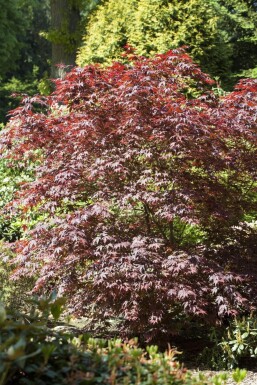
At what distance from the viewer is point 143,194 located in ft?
15.8

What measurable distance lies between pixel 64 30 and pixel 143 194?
10.4 m

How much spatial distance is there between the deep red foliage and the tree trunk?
30.5ft

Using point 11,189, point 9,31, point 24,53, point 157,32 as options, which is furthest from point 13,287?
point 24,53

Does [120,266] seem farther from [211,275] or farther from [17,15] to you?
[17,15]

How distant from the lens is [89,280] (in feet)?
17.0

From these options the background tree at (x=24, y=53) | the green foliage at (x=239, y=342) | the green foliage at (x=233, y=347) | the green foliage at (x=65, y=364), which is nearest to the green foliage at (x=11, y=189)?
the green foliage at (x=233, y=347)

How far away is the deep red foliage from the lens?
4707mm

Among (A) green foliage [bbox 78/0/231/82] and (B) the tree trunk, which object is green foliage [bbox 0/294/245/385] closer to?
(A) green foliage [bbox 78/0/231/82]

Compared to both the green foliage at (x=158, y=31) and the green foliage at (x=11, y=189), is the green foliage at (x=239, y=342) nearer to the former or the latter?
the green foliage at (x=11, y=189)

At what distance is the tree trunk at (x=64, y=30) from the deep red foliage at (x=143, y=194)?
9.29 meters

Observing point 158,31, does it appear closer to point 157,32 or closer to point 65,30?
point 157,32

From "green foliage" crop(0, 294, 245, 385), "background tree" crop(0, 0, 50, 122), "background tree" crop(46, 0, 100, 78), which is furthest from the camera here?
"background tree" crop(0, 0, 50, 122)

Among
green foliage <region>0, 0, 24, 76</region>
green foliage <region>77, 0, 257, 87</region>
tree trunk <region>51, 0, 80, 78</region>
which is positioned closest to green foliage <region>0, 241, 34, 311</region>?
green foliage <region>77, 0, 257, 87</region>

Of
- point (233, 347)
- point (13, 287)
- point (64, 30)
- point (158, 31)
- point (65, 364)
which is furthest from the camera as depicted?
point (64, 30)
